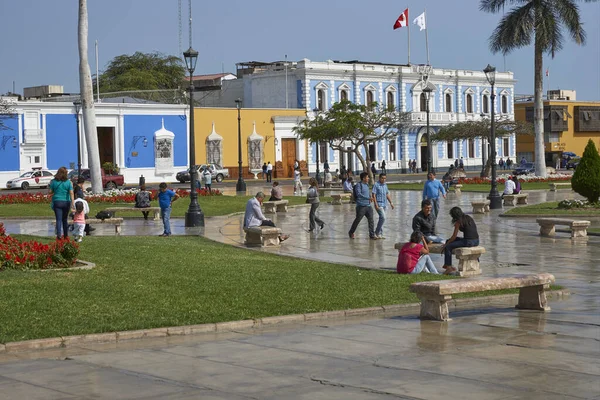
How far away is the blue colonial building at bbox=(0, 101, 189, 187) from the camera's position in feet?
190

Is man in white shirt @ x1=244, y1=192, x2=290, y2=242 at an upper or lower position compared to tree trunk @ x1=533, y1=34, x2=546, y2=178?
lower

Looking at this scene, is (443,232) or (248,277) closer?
(248,277)

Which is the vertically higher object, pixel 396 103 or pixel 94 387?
pixel 396 103

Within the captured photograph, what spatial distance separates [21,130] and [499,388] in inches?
2096

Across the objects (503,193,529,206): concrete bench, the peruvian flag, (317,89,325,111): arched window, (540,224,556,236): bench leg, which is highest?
the peruvian flag

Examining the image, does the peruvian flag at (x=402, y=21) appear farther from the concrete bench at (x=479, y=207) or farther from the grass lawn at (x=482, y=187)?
the concrete bench at (x=479, y=207)

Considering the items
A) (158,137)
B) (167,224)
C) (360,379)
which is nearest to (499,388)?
(360,379)

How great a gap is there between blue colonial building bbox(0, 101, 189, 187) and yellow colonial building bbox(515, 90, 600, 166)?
42598 mm

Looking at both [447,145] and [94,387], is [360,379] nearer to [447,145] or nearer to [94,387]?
[94,387]

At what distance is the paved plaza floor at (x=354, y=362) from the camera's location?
7.85 metres

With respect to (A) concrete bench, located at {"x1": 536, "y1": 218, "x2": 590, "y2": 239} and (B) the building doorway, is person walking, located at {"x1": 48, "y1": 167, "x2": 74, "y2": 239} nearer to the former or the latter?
(A) concrete bench, located at {"x1": 536, "y1": 218, "x2": 590, "y2": 239}

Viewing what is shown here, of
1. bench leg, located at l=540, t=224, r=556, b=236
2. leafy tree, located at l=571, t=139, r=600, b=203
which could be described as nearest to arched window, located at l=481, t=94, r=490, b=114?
leafy tree, located at l=571, t=139, r=600, b=203

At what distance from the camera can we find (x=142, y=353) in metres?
9.59

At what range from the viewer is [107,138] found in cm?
6366
